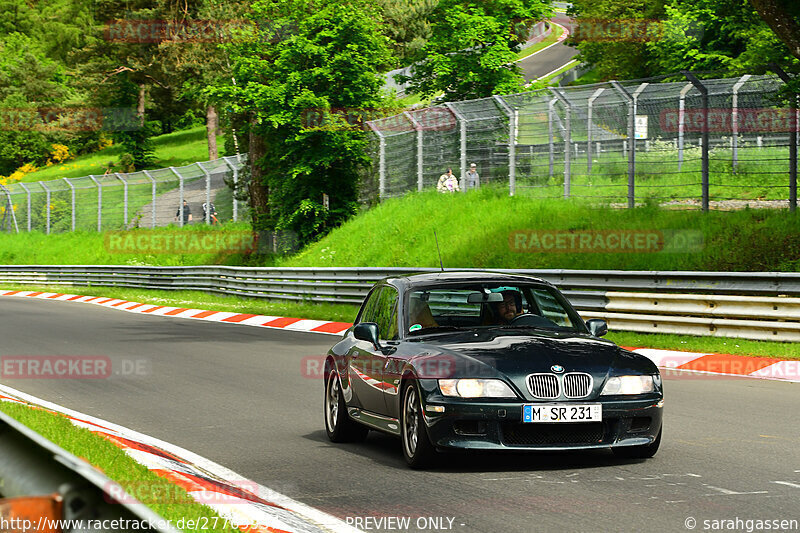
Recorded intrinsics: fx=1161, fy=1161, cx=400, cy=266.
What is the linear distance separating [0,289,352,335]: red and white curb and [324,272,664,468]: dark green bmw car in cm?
1265

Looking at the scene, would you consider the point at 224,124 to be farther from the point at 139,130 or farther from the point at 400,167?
the point at 139,130

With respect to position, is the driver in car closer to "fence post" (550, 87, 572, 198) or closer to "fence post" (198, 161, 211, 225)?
"fence post" (550, 87, 572, 198)

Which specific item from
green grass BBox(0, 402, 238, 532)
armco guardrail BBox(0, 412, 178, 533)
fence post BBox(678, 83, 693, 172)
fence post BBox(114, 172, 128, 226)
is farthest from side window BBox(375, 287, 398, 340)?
fence post BBox(114, 172, 128, 226)

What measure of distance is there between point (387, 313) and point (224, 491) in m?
2.70

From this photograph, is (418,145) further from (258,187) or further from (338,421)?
(338,421)

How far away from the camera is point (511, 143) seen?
2745cm

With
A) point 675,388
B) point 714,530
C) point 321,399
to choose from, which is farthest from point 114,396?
point 714,530

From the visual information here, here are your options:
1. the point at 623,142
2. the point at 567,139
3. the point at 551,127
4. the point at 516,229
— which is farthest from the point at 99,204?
the point at 623,142

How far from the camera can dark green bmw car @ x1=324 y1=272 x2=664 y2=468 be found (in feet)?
24.4

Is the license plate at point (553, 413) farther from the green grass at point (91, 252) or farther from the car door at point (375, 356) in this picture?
the green grass at point (91, 252)

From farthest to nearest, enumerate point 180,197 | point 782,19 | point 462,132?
point 180,197, point 462,132, point 782,19

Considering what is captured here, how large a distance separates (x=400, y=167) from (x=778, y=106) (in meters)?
15.4

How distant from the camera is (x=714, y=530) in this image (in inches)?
223

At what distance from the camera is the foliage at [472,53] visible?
4622 cm
